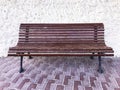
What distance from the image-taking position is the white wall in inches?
153

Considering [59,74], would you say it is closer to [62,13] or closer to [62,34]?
[62,34]

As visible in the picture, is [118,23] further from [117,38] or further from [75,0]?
[75,0]

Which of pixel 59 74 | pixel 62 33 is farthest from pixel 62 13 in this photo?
pixel 59 74

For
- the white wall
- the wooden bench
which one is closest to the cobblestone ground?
the wooden bench

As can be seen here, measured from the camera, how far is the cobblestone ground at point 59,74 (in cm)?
262

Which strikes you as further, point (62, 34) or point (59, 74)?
point (62, 34)

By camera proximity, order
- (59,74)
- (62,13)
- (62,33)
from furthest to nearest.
Result: (62,13), (62,33), (59,74)

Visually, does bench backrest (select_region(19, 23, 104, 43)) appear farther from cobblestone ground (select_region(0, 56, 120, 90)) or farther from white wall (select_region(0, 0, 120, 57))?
cobblestone ground (select_region(0, 56, 120, 90))

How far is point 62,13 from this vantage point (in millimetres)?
3945

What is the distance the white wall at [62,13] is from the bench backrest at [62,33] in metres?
0.31

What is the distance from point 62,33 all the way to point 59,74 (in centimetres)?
93

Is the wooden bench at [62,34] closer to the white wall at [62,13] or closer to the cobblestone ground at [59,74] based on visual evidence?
the white wall at [62,13]

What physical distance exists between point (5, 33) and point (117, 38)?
2536mm

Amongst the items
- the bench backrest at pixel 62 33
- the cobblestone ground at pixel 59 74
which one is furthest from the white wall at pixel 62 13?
the cobblestone ground at pixel 59 74
